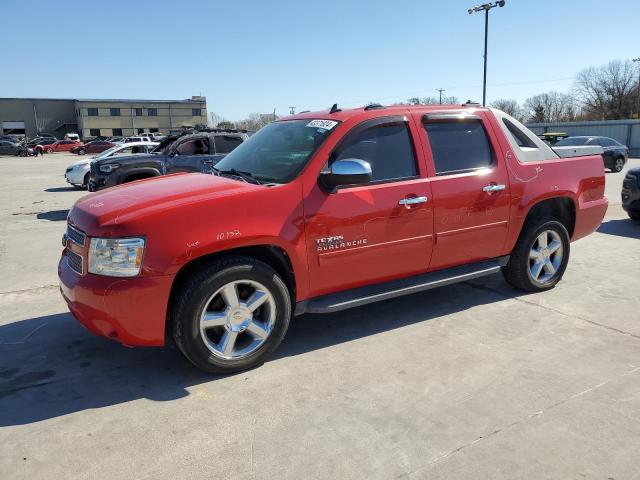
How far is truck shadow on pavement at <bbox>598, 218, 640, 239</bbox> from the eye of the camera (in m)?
8.34

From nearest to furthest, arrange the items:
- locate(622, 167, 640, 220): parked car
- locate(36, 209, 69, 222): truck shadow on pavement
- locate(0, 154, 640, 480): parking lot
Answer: locate(0, 154, 640, 480): parking lot → locate(622, 167, 640, 220): parked car → locate(36, 209, 69, 222): truck shadow on pavement

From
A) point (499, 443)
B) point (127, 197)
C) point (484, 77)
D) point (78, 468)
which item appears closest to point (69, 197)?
point (127, 197)

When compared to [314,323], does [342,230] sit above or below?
above

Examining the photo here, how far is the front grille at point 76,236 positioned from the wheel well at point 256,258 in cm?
69

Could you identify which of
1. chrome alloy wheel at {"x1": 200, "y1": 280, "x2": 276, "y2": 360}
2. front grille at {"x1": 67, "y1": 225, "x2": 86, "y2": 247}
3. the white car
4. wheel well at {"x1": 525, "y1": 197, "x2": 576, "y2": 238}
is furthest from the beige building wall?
chrome alloy wheel at {"x1": 200, "y1": 280, "x2": 276, "y2": 360}

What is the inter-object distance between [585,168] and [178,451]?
191 inches

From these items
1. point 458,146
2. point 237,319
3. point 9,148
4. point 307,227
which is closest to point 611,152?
point 458,146

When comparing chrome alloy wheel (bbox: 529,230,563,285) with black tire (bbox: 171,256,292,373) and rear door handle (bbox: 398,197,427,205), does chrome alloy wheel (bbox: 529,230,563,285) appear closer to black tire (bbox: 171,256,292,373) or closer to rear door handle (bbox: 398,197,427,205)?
rear door handle (bbox: 398,197,427,205)

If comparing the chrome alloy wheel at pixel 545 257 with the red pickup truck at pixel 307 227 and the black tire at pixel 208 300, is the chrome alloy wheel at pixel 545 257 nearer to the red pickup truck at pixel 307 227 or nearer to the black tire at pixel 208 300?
the red pickup truck at pixel 307 227

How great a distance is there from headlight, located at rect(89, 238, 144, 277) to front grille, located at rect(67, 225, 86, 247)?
264 mm

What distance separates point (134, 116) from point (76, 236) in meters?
93.5

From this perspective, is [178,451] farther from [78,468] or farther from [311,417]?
[311,417]

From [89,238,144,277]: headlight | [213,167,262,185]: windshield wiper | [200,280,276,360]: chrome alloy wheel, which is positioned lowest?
[200,280,276,360]: chrome alloy wheel

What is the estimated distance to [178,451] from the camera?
2754 mm
